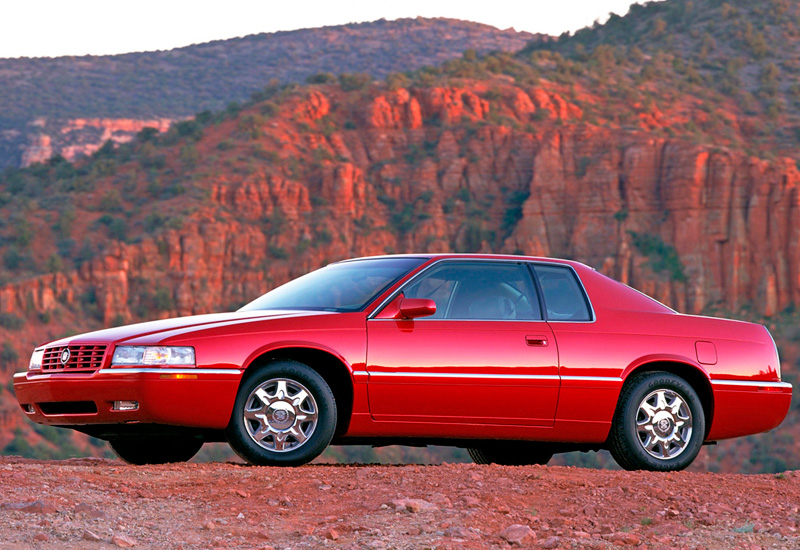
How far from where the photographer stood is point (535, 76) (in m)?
63.0

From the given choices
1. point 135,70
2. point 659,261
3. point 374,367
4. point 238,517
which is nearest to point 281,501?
point 238,517

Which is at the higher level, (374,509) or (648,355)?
(648,355)

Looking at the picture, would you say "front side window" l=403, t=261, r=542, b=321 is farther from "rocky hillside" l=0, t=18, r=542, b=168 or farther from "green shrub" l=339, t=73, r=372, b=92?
"rocky hillside" l=0, t=18, r=542, b=168

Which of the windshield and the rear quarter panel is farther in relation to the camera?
the rear quarter panel

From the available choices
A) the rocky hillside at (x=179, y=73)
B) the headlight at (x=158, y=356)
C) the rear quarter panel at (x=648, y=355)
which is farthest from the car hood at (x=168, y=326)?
the rocky hillside at (x=179, y=73)

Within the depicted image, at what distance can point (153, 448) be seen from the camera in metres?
8.72

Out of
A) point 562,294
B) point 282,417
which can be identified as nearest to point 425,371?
point 282,417

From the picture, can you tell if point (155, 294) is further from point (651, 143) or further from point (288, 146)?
point (651, 143)

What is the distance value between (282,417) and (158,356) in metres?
0.84

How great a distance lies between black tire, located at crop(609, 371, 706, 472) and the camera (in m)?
8.46

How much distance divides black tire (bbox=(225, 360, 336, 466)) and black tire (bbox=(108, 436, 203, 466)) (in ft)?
3.92

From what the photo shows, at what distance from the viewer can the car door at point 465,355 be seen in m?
7.74

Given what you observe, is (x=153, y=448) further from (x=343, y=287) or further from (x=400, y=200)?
(x=400, y=200)

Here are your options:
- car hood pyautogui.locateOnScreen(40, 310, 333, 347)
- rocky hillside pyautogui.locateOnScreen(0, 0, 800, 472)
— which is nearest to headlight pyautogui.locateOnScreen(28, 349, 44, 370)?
car hood pyautogui.locateOnScreen(40, 310, 333, 347)
